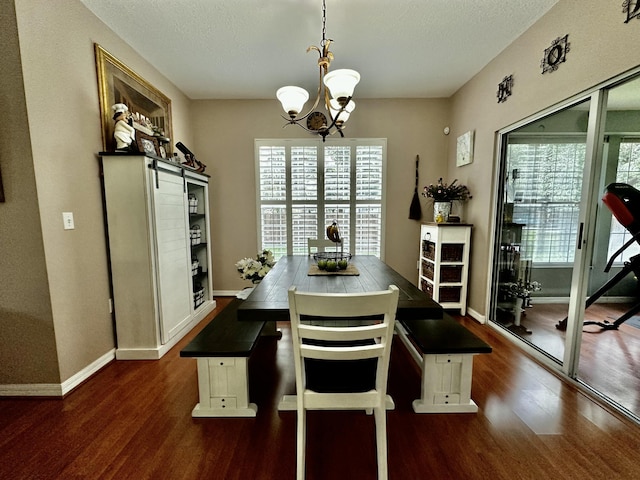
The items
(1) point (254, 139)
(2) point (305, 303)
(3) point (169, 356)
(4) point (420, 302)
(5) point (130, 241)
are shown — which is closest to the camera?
(2) point (305, 303)

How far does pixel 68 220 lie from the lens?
1850 millimetres

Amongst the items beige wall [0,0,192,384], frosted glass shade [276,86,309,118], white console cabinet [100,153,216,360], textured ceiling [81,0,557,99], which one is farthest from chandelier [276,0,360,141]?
beige wall [0,0,192,384]

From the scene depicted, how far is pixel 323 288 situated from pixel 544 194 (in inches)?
95.9

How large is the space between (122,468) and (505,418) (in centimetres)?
210

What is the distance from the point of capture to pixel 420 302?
4.62ft

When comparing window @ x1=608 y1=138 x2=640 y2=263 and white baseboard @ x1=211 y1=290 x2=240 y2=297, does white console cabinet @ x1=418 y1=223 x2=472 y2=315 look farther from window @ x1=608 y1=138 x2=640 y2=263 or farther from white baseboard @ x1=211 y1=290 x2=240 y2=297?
white baseboard @ x1=211 y1=290 x2=240 y2=297

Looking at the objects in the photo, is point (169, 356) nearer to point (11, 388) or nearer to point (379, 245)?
point (11, 388)

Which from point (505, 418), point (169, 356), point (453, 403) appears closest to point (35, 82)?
point (169, 356)

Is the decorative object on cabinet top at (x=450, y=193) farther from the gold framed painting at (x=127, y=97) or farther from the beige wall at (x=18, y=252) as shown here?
the beige wall at (x=18, y=252)

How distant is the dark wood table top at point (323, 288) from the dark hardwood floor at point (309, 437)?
0.72 meters

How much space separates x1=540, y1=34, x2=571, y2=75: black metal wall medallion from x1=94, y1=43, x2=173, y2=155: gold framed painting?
11.2 feet

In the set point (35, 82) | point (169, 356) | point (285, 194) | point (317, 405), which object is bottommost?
point (169, 356)

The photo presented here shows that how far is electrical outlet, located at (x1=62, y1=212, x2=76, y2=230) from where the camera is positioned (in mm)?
1821

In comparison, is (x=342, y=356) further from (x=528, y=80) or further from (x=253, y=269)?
(x=528, y=80)
